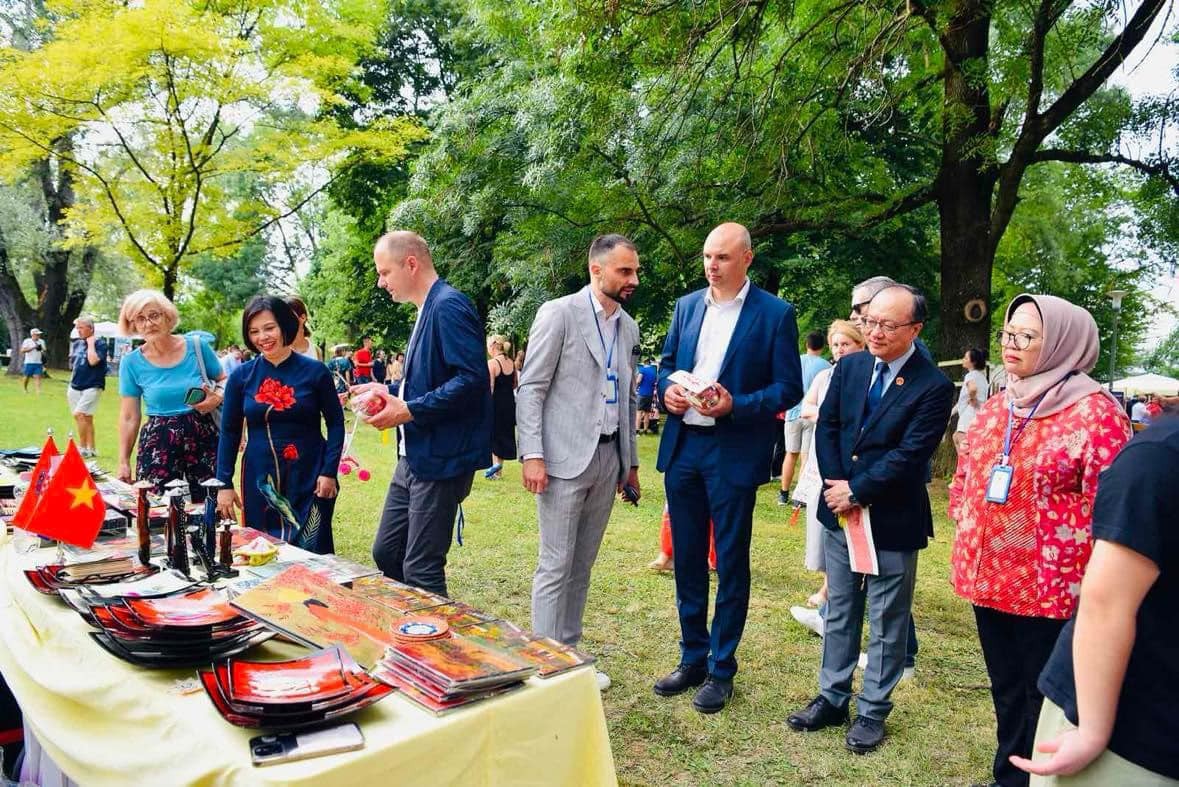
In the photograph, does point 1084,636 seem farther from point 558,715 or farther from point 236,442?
point 236,442

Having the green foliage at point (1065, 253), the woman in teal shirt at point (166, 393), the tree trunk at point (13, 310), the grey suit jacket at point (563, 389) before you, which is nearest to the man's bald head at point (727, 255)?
the grey suit jacket at point (563, 389)

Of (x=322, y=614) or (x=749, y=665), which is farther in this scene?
(x=749, y=665)

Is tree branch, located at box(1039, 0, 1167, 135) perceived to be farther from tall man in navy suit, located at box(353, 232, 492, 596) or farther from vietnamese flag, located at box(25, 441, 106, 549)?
vietnamese flag, located at box(25, 441, 106, 549)

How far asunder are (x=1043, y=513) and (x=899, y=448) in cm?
67

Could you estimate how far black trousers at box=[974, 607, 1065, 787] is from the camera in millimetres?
2760

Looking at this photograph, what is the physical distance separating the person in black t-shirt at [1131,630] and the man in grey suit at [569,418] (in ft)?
7.49

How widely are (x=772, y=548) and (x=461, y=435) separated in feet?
14.1

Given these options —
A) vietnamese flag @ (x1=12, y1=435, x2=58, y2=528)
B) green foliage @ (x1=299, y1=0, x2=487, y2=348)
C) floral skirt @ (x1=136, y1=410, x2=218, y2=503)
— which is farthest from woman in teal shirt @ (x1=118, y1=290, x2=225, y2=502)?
green foliage @ (x1=299, y1=0, x2=487, y2=348)

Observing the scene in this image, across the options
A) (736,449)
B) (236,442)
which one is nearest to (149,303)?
(236,442)

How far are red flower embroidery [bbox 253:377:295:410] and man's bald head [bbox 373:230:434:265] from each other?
823 mm

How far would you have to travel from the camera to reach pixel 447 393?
3.12 metres

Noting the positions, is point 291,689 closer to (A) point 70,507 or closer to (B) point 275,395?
(A) point 70,507

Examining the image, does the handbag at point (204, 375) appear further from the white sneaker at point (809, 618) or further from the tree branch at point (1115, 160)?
the tree branch at point (1115, 160)

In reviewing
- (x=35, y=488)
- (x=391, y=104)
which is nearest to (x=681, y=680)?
(x=35, y=488)
